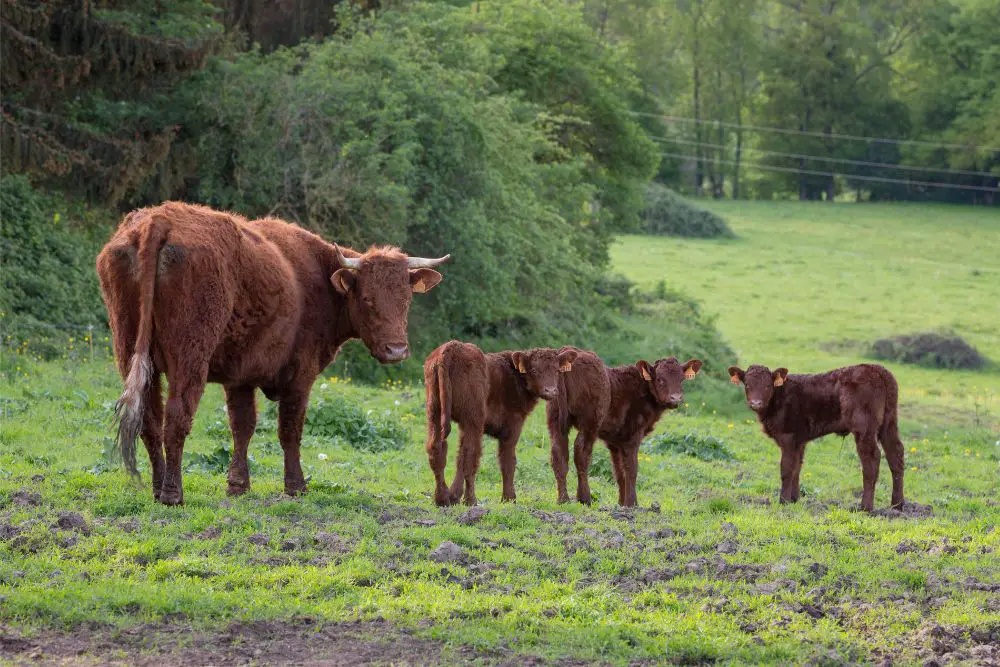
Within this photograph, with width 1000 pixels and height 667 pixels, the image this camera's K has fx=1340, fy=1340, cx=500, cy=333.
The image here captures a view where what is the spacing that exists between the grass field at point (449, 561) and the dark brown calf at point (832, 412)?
474 mm

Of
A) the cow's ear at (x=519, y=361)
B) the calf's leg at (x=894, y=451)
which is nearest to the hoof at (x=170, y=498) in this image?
the cow's ear at (x=519, y=361)

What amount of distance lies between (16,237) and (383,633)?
1710cm

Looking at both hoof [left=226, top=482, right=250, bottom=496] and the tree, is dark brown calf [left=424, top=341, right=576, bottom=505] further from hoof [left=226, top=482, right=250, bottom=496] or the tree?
the tree

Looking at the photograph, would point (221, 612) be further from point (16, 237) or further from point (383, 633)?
point (16, 237)

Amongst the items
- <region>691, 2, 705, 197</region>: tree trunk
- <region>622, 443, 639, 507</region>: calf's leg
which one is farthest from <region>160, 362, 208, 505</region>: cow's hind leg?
<region>691, 2, 705, 197</region>: tree trunk

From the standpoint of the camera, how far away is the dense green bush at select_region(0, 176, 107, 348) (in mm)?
21641

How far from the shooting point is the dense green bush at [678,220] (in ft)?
194

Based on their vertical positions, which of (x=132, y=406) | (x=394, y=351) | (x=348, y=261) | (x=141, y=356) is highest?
(x=348, y=261)

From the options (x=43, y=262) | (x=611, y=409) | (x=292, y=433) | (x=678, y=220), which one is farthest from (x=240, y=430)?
(x=678, y=220)

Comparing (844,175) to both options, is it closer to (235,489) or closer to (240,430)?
(240,430)

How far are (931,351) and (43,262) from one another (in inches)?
973

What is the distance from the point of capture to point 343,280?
11711 mm

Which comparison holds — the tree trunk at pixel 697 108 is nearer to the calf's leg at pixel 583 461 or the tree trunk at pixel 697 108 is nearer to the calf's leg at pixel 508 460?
the calf's leg at pixel 583 461

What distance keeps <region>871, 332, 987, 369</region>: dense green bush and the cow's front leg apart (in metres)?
28.5
